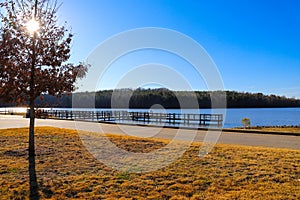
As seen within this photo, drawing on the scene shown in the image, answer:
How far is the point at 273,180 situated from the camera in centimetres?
465

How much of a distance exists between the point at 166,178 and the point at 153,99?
147 feet

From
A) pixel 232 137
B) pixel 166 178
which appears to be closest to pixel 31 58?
pixel 166 178

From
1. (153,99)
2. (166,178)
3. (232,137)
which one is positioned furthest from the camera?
(153,99)

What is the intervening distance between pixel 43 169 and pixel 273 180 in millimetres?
4438

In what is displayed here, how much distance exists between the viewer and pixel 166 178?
4801mm

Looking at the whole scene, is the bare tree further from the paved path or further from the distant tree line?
the paved path

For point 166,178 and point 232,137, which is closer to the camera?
point 166,178

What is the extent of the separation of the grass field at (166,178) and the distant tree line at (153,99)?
2351mm

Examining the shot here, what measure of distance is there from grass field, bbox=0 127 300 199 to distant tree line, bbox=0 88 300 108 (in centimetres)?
235

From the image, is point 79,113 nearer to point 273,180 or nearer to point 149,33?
point 149,33

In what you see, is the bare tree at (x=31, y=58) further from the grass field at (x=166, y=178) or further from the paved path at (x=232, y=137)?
the paved path at (x=232, y=137)

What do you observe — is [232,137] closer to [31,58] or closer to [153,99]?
[31,58]

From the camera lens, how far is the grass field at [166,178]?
13.1 feet

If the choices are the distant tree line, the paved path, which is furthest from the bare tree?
the paved path
